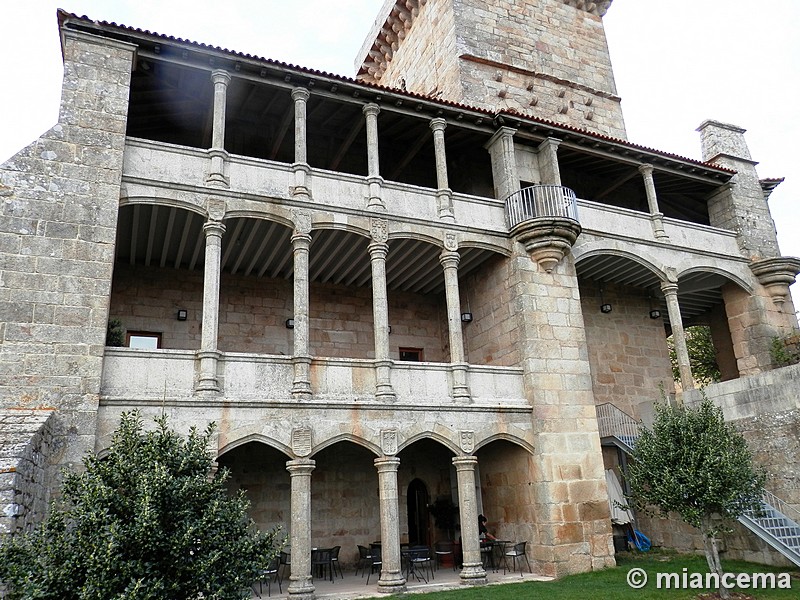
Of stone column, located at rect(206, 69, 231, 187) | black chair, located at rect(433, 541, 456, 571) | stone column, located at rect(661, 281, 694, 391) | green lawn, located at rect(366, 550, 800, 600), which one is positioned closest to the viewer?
green lawn, located at rect(366, 550, 800, 600)

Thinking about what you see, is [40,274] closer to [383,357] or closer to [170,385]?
[170,385]

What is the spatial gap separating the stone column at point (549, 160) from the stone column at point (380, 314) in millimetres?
4942

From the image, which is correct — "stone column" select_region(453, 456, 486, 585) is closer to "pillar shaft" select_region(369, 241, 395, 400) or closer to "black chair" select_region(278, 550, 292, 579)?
"pillar shaft" select_region(369, 241, 395, 400)

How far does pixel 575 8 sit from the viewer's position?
24953 millimetres

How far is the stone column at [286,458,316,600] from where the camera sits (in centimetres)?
1084

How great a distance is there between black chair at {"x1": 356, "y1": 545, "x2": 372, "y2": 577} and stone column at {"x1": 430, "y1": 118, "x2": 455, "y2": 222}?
25.6ft

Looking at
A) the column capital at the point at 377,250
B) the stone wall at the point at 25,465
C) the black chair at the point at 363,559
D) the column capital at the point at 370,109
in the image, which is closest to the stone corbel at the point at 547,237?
the column capital at the point at 377,250

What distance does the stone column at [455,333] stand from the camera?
13477 millimetres

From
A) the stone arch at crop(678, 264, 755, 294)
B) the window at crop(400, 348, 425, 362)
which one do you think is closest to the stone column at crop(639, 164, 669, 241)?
the stone arch at crop(678, 264, 755, 294)

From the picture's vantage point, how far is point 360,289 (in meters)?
17.7

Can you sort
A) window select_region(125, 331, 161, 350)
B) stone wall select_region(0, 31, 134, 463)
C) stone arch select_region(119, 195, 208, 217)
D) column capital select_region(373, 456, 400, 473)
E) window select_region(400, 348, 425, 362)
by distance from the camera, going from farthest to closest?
window select_region(400, 348, 425, 362), window select_region(125, 331, 161, 350), column capital select_region(373, 456, 400, 473), stone arch select_region(119, 195, 208, 217), stone wall select_region(0, 31, 134, 463)

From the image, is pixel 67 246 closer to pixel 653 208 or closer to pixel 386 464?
pixel 386 464

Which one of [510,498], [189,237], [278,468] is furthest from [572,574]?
[189,237]

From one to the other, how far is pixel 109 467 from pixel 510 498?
1022 centimetres
